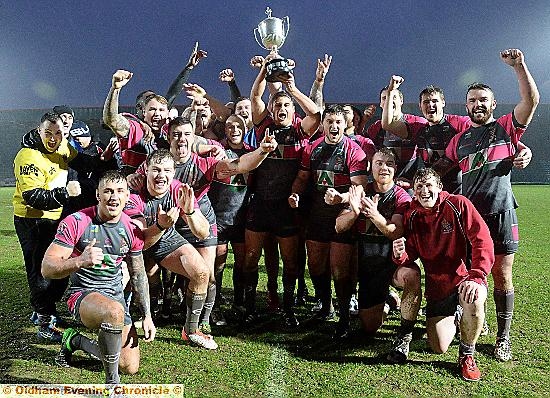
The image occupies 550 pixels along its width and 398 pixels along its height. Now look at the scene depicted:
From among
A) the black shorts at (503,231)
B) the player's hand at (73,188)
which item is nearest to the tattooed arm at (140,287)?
the player's hand at (73,188)

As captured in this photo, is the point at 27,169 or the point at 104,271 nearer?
the point at 104,271

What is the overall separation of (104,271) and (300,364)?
4.71 feet

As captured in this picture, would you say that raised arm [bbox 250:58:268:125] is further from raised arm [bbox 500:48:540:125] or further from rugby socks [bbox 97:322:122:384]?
rugby socks [bbox 97:322:122:384]

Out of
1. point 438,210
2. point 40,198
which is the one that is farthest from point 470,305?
point 40,198

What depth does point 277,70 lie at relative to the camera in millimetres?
4398

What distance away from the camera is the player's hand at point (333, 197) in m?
3.77

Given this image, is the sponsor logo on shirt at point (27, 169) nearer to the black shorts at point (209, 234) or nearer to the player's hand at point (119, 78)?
the player's hand at point (119, 78)

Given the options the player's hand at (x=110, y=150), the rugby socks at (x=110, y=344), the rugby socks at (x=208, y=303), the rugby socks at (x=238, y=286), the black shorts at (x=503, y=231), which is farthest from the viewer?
the rugby socks at (x=238, y=286)

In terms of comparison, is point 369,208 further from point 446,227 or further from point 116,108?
point 116,108

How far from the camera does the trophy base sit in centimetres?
440

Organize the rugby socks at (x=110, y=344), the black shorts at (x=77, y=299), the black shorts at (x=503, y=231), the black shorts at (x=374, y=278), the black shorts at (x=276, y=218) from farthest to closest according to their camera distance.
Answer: the black shorts at (x=276, y=218) → the black shorts at (x=374, y=278) → the black shorts at (x=503, y=231) → the black shorts at (x=77, y=299) → the rugby socks at (x=110, y=344)

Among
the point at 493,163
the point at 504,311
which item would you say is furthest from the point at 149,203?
the point at 504,311

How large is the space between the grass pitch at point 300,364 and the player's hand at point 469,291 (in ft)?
1.72

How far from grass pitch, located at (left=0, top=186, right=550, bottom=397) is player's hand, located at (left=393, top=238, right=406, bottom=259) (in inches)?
29.6
